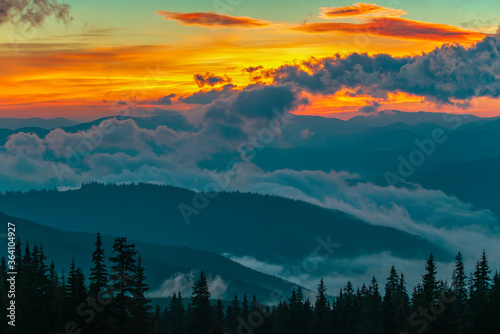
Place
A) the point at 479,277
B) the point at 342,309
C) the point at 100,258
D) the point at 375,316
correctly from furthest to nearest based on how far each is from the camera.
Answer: the point at 342,309 < the point at 375,316 < the point at 479,277 < the point at 100,258

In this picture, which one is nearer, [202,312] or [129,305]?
[129,305]

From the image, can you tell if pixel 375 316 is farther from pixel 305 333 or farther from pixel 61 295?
pixel 61 295

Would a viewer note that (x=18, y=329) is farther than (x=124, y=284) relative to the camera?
Yes

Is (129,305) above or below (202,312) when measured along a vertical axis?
above

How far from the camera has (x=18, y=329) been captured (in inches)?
2982

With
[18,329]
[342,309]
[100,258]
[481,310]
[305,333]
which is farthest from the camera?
[342,309]

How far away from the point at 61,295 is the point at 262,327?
173ft

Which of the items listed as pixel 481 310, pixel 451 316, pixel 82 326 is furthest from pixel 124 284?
pixel 481 310

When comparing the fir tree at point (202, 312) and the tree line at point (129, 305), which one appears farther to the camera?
the fir tree at point (202, 312)

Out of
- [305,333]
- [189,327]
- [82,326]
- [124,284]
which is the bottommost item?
[305,333]

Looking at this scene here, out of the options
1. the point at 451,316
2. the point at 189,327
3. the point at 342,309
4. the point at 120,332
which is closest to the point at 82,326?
the point at 120,332

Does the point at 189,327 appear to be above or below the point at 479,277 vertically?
below

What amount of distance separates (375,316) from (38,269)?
5580 centimetres

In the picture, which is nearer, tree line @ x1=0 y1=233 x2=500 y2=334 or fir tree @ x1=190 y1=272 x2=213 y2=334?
tree line @ x1=0 y1=233 x2=500 y2=334
